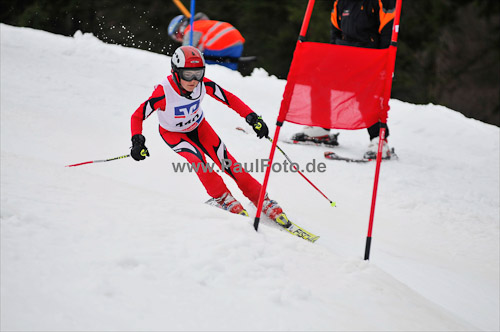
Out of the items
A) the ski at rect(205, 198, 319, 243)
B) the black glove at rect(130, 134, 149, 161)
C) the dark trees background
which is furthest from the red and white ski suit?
the dark trees background

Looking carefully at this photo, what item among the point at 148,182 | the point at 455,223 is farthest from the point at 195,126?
the point at 455,223

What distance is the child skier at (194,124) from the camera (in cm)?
401

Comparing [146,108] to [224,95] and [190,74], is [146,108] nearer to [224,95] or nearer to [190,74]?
[190,74]

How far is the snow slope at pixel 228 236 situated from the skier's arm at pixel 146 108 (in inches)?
23.9

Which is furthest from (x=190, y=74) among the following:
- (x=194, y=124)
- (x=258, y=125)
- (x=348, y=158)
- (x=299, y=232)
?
(x=348, y=158)

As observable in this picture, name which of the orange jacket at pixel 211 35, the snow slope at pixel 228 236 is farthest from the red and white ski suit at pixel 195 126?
the orange jacket at pixel 211 35

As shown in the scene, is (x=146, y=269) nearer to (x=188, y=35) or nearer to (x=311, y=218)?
(x=311, y=218)

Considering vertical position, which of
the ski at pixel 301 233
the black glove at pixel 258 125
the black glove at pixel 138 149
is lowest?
the ski at pixel 301 233

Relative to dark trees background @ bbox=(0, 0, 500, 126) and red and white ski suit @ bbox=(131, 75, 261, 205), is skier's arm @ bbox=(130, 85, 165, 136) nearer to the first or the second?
red and white ski suit @ bbox=(131, 75, 261, 205)

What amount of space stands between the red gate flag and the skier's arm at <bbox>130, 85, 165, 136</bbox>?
1.17 metres

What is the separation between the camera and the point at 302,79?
3438 mm

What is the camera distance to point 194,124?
443 centimetres

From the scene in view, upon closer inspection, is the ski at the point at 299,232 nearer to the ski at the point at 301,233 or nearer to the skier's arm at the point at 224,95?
the ski at the point at 301,233

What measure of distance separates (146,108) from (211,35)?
6436 millimetres
